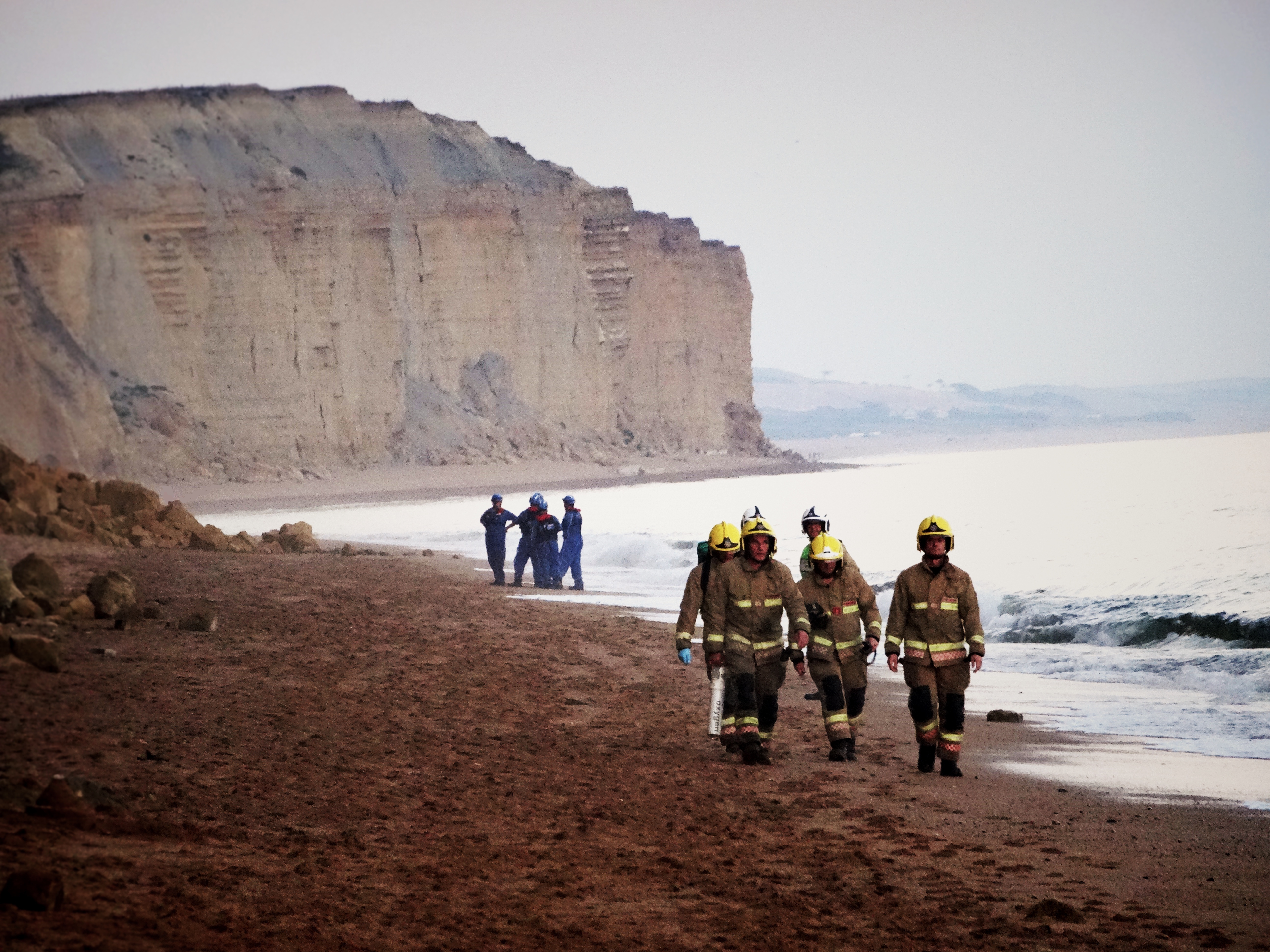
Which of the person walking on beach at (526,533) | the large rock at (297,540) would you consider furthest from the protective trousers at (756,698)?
→ the large rock at (297,540)

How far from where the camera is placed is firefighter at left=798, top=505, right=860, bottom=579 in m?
10.4

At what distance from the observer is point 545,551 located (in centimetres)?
2341

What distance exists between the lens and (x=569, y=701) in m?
12.3

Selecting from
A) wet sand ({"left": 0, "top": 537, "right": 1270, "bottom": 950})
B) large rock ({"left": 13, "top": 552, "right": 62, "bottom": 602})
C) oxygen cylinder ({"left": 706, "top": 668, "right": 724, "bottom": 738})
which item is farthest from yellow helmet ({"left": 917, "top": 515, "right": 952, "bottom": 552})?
large rock ({"left": 13, "top": 552, "right": 62, "bottom": 602})

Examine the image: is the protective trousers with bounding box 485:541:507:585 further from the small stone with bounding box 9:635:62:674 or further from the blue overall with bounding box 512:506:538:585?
the small stone with bounding box 9:635:62:674

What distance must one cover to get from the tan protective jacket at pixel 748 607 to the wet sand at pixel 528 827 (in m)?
0.76

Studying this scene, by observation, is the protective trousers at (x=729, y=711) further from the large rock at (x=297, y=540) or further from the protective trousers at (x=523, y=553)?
the large rock at (x=297, y=540)

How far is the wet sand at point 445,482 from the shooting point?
59.0 metres

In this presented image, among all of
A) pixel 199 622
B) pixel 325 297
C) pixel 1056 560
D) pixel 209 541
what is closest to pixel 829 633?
pixel 199 622

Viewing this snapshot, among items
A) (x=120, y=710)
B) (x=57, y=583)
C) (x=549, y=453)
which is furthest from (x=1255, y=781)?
(x=549, y=453)

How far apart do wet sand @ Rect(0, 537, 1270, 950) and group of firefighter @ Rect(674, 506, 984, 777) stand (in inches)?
11.5

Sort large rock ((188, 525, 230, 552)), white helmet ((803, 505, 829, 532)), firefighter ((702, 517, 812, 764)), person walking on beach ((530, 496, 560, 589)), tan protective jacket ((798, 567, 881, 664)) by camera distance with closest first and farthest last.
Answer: firefighter ((702, 517, 812, 764)) < tan protective jacket ((798, 567, 881, 664)) < white helmet ((803, 505, 829, 532)) < person walking on beach ((530, 496, 560, 589)) < large rock ((188, 525, 230, 552))

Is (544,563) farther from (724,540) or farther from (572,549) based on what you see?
(724,540)

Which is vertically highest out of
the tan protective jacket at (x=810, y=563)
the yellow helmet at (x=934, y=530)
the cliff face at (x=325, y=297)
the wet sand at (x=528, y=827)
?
the cliff face at (x=325, y=297)
